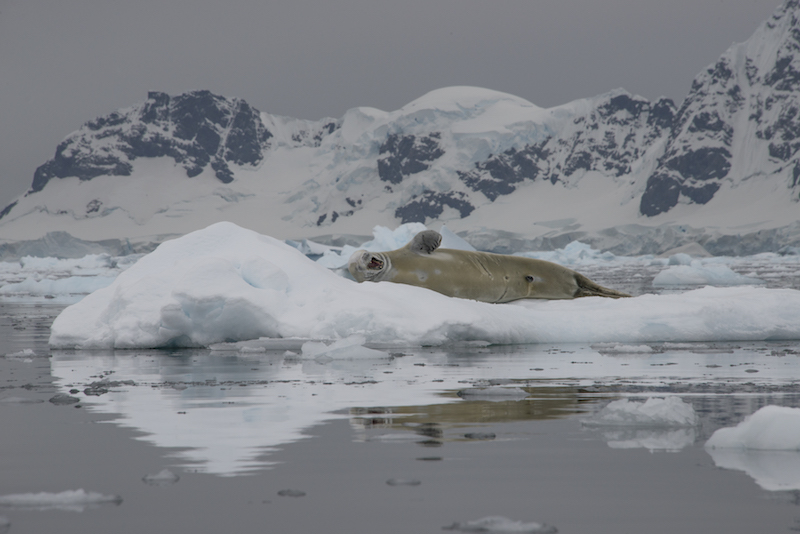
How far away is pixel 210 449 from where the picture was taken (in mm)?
3168

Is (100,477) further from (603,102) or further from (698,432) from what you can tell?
(603,102)

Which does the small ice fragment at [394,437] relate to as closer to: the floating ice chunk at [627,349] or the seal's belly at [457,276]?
the floating ice chunk at [627,349]

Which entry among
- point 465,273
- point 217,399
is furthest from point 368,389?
point 465,273

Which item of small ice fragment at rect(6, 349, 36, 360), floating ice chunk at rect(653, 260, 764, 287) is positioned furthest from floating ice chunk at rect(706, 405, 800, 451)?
floating ice chunk at rect(653, 260, 764, 287)

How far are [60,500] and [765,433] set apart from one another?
2.50m

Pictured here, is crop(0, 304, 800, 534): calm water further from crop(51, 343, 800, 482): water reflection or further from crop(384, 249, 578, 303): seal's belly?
crop(384, 249, 578, 303): seal's belly

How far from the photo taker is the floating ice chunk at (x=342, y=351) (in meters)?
6.25

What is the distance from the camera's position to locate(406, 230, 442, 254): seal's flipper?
9.15 metres

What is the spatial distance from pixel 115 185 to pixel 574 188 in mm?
91226

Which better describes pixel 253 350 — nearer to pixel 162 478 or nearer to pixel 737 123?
pixel 162 478

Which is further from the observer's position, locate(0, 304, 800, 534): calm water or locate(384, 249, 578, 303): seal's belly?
locate(384, 249, 578, 303): seal's belly

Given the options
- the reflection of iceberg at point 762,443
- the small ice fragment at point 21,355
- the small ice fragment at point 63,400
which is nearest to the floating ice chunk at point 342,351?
Result: the small ice fragment at point 63,400

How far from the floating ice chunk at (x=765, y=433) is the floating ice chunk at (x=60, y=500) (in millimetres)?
2213

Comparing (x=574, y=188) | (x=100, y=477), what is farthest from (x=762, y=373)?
(x=574, y=188)
